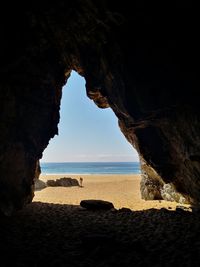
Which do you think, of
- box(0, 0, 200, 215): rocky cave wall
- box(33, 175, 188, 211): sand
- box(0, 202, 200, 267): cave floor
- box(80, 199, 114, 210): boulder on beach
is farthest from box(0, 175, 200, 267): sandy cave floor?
box(33, 175, 188, 211): sand

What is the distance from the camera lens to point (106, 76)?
1487 cm

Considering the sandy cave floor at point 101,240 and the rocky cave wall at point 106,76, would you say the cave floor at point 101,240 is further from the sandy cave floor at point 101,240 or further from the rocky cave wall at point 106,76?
the rocky cave wall at point 106,76

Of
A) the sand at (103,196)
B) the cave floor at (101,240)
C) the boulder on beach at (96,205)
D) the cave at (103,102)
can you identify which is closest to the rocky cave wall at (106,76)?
Result: the cave at (103,102)

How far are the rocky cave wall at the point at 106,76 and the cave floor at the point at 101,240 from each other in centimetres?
320

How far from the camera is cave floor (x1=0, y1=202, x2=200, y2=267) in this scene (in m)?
7.64

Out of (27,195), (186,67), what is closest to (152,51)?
(186,67)

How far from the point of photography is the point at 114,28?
1201 centimetres

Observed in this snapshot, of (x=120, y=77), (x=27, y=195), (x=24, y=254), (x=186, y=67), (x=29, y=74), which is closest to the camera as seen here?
(x=24, y=254)

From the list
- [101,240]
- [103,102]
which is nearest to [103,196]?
[103,102]

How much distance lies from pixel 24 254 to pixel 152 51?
30.6 ft

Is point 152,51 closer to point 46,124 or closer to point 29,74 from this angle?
point 29,74

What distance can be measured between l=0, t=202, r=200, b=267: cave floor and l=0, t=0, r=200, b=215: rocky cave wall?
320 cm

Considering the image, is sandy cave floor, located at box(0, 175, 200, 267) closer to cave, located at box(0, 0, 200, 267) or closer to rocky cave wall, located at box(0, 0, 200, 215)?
cave, located at box(0, 0, 200, 267)

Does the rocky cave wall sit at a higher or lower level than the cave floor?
higher
